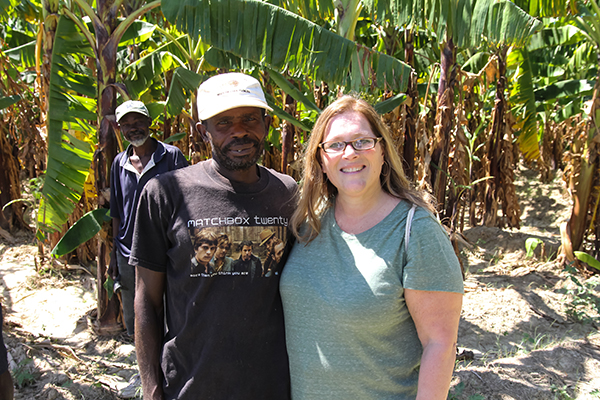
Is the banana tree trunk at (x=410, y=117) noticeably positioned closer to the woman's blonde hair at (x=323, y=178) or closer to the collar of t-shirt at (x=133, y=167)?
the collar of t-shirt at (x=133, y=167)

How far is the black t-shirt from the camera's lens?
63.9 inches

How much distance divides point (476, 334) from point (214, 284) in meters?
4.18

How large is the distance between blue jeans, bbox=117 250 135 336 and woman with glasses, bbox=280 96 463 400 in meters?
2.66

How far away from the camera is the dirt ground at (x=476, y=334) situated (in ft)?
11.9

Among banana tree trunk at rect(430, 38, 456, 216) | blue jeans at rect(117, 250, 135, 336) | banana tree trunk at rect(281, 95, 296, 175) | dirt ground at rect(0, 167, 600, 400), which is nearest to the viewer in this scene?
dirt ground at rect(0, 167, 600, 400)

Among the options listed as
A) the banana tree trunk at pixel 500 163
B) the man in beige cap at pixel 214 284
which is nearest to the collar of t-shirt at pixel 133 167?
the man in beige cap at pixel 214 284

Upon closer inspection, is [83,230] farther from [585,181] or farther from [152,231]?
[585,181]

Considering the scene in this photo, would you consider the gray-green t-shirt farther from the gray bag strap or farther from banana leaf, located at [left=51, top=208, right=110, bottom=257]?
banana leaf, located at [left=51, top=208, right=110, bottom=257]

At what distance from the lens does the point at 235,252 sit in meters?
1.66

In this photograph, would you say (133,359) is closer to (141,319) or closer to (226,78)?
(141,319)

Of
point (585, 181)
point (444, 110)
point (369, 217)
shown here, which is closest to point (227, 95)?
A: point (369, 217)

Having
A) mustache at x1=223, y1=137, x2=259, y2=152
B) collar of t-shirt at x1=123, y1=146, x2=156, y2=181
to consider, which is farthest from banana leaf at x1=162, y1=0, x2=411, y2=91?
mustache at x1=223, y1=137, x2=259, y2=152

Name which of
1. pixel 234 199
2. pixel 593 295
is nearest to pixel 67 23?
pixel 234 199

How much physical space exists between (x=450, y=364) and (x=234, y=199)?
956mm
